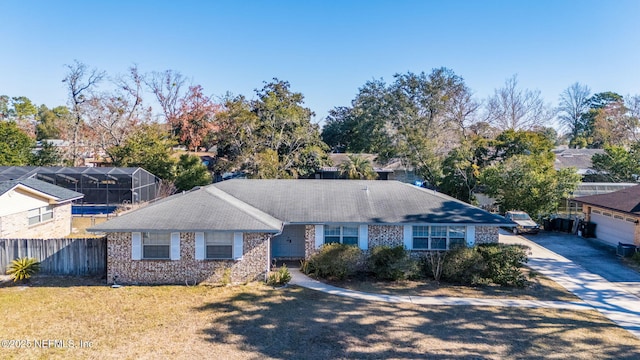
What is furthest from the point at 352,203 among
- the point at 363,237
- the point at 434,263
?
the point at 434,263

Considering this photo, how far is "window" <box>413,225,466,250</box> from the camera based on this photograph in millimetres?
17141

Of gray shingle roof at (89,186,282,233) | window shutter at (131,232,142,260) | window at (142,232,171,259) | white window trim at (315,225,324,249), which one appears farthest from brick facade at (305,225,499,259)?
window shutter at (131,232,142,260)

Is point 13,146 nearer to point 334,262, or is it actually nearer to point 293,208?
point 293,208

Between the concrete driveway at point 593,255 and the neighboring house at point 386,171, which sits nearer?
the concrete driveway at point 593,255

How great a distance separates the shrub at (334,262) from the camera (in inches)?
622

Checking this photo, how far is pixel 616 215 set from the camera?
21531mm

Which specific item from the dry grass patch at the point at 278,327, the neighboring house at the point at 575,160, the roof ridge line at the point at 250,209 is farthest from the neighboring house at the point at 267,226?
the neighboring house at the point at 575,160

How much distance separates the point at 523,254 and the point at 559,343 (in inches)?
221

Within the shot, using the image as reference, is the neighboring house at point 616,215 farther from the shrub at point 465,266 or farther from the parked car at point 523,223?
the shrub at point 465,266

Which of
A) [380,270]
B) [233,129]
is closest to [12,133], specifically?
[233,129]

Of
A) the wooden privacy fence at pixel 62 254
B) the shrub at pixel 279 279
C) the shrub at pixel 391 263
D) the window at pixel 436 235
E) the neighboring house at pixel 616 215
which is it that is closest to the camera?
the shrub at pixel 279 279

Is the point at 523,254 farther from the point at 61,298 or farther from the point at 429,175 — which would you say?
the point at 429,175

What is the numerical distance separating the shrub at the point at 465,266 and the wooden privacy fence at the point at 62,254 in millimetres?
13723

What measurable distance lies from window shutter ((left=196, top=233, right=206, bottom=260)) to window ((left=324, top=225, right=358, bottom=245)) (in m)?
5.24
